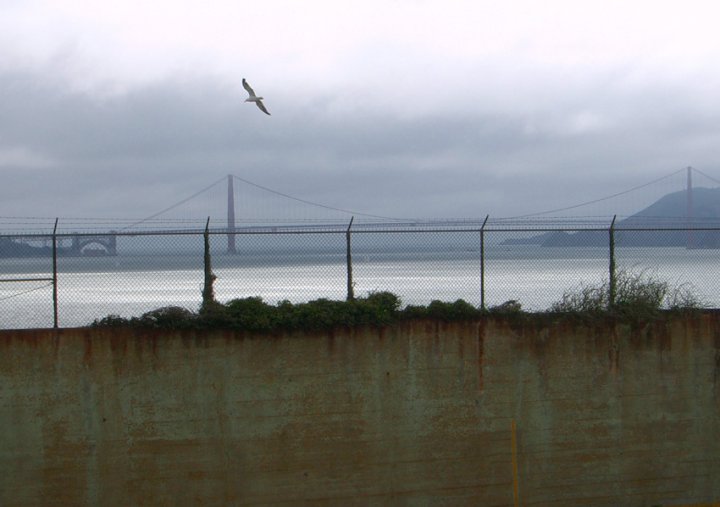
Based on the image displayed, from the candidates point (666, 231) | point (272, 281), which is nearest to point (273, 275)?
point (272, 281)

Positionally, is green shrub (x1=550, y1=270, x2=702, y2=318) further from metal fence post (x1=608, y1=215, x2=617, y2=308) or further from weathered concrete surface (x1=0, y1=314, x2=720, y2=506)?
weathered concrete surface (x1=0, y1=314, x2=720, y2=506)

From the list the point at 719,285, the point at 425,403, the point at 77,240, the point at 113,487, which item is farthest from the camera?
the point at 719,285

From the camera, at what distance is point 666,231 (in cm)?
1424

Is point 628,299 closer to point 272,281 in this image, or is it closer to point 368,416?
point 368,416

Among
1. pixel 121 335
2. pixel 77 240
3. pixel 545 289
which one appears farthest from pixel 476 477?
pixel 77 240

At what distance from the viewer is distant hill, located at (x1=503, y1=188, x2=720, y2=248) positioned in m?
17.0

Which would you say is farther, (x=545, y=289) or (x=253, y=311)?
(x=545, y=289)

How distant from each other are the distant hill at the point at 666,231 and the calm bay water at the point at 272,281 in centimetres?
67

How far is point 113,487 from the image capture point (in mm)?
10742

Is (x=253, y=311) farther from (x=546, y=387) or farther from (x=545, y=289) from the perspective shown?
(x=545, y=289)

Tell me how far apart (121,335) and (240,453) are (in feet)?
6.97

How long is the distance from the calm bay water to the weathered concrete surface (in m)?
0.88

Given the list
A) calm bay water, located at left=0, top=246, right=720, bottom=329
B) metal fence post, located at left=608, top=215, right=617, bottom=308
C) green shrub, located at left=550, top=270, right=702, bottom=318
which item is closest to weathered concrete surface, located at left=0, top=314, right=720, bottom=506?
green shrub, located at left=550, top=270, right=702, bottom=318

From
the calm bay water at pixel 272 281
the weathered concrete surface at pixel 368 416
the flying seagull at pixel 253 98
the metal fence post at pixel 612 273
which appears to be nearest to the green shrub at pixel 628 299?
the metal fence post at pixel 612 273
